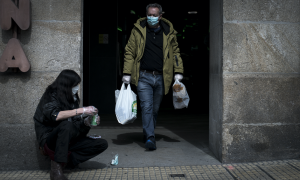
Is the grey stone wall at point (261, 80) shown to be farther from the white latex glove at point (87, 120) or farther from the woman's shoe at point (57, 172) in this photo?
the woman's shoe at point (57, 172)

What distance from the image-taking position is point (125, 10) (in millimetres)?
10719

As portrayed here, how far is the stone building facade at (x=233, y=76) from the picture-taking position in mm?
3912

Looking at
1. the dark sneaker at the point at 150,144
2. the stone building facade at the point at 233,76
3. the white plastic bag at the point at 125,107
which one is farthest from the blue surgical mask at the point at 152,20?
the dark sneaker at the point at 150,144

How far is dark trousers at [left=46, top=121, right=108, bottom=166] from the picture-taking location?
329 centimetres

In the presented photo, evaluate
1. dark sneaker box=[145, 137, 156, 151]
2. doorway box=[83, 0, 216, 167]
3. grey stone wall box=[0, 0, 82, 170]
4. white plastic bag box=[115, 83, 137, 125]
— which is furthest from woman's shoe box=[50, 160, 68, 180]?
dark sneaker box=[145, 137, 156, 151]

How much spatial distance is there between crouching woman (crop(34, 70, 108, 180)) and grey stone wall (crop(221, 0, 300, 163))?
65.9 inches

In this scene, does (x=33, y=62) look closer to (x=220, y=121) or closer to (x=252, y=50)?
(x=220, y=121)

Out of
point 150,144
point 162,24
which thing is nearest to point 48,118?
point 150,144

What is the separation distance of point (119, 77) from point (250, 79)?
600 cm

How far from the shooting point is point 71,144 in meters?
3.58

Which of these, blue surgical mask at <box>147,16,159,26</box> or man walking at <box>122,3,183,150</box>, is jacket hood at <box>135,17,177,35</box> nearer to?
man walking at <box>122,3,183,150</box>

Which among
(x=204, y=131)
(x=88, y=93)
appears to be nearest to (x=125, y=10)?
(x=88, y=93)

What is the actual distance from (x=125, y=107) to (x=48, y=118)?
1239mm

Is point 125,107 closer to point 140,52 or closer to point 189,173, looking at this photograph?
point 140,52
